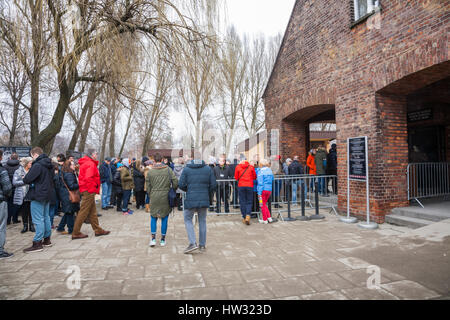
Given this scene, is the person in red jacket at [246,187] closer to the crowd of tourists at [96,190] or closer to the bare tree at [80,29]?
the crowd of tourists at [96,190]

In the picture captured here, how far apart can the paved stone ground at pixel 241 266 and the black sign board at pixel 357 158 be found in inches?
52.4

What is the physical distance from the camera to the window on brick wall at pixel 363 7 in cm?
665

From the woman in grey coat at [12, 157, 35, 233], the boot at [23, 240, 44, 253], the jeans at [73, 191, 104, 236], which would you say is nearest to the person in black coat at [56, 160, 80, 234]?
the jeans at [73, 191, 104, 236]

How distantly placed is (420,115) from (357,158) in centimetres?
528

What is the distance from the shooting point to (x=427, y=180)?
7.41 metres

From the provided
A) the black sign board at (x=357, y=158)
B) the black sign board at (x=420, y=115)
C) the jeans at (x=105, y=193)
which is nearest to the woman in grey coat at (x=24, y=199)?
the jeans at (x=105, y=193)

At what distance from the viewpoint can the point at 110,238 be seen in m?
5.62

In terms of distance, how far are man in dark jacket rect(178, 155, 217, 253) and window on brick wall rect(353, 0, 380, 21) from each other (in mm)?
5737

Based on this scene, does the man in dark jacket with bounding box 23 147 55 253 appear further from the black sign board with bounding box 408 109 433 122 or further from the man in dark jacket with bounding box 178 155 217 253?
the black sign board with bounding box 408 109 433 122

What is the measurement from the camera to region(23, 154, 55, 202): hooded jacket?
4.85 meters

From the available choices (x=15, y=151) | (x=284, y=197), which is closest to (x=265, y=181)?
(x=284, y=197)

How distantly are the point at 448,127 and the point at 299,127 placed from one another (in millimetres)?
4984
